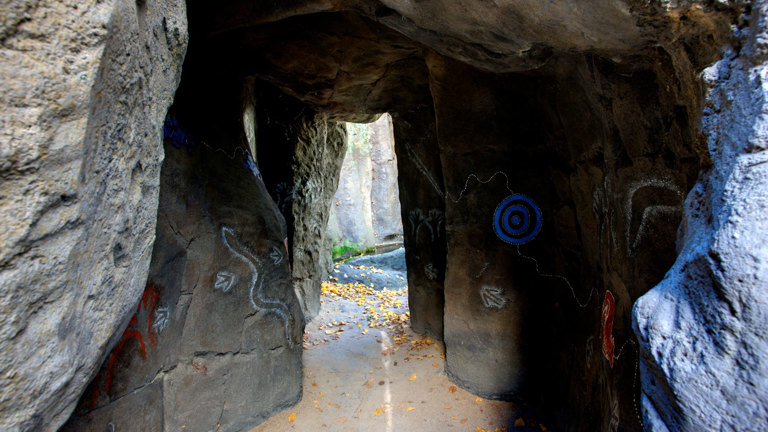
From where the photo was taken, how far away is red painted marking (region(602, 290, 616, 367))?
282 centimetres

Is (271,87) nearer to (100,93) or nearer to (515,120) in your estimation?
(515,120)

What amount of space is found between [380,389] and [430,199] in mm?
2709

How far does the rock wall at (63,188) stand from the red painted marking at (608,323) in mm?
2763

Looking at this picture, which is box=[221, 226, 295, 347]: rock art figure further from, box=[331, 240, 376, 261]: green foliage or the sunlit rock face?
box=[331, 240, 376, 261]: green foliage

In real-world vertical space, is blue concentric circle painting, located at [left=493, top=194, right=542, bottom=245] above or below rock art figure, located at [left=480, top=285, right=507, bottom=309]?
above

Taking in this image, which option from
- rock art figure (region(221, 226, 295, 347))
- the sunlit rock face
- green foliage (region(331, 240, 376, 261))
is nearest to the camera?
the sunlit rock face

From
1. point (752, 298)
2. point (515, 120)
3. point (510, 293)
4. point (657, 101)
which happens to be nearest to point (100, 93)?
point (752, 298)

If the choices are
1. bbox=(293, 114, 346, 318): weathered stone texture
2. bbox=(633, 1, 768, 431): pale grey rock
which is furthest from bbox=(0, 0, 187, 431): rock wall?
bbox=(293, 114, 346, 318): weathered stone texture

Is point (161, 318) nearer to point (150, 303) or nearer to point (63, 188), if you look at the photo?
point (150, 303)

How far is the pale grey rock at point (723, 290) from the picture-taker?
3.67ft

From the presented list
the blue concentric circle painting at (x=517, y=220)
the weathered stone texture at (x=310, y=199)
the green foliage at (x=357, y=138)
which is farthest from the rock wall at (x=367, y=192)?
the blue concentric circle painting at (x=517, y=220)

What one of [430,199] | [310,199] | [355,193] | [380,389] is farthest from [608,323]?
[355,193]

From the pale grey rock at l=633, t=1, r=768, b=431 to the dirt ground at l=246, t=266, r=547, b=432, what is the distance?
3192 mm

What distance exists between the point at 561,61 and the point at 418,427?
3461 mm
